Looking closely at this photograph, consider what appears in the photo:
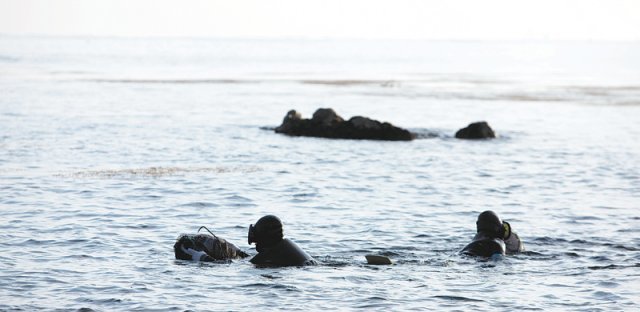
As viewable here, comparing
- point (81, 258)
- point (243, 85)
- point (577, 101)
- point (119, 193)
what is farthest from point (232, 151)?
point (243, 85)

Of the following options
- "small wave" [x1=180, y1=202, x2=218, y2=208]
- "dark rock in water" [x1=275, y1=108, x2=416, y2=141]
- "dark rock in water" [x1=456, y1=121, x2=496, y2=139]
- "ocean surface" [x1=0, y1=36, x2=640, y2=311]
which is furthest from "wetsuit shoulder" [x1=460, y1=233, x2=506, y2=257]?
"dark rock in water" [x1=456, y1=121, x2=496, y2=139]

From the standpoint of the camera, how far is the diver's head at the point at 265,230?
19.5m

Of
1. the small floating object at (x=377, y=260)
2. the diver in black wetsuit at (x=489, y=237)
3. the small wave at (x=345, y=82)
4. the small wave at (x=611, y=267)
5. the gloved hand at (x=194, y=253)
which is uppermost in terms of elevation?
the small wave at (x=345, y=82)

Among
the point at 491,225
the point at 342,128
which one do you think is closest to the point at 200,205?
the point at 491,225

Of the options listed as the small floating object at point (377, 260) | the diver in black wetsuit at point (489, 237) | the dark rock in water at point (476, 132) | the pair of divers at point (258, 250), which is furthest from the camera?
the dark rock in water at point (476, 132)

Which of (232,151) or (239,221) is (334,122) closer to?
(232,151)

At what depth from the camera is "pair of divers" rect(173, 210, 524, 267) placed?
64.2ft

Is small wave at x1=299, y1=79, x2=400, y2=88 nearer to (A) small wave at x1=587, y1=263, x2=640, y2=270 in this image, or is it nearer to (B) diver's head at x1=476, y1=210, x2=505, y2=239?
(B) diver's head at x1=476, y1=210, x2=505, y2=239

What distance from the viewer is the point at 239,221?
25578mm

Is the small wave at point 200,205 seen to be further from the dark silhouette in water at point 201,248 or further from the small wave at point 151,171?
the dark silhouette in water at point 201,248

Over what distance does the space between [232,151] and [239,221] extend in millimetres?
16059

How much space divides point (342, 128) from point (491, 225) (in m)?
27.1

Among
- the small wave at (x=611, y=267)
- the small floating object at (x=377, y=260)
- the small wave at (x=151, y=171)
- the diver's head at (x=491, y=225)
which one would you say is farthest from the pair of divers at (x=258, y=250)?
the small wave at (x=151, y=171)

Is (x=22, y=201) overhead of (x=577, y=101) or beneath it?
beneath
